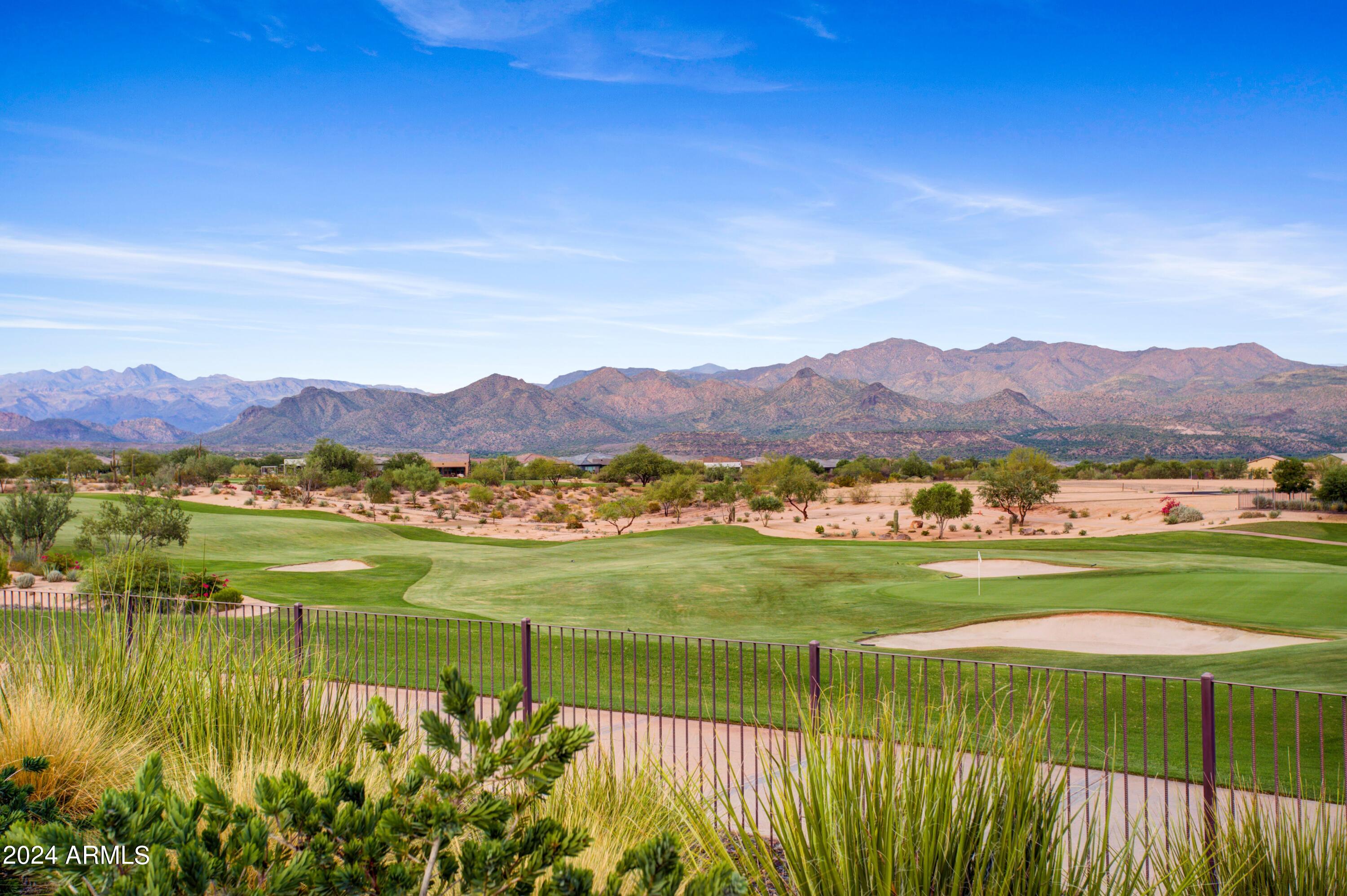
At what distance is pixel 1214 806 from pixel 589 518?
2529 inches

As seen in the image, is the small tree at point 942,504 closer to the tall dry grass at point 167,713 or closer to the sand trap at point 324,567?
the sand trap at point 324,567

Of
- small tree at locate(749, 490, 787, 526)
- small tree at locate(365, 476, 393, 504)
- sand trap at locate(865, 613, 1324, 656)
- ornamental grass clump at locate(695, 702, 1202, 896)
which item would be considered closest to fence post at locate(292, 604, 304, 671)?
ornamental grass clump at locate(695, 702, 1202, 896)

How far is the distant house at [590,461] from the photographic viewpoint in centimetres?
14188

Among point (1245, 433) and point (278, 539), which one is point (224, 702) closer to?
point (278, 539)

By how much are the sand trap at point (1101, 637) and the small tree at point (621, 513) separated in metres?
42.3

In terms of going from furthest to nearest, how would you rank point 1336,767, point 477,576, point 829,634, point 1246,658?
point 477,576 < point 829,634 < point 1246,658 < point 1336,767

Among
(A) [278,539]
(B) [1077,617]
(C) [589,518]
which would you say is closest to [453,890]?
(B) [1077,617]

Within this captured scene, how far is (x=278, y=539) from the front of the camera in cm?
3962

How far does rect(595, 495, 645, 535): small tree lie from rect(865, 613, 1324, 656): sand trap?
42333 millimetres

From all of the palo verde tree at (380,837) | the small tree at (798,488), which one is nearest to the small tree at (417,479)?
the small tree at (798,488)

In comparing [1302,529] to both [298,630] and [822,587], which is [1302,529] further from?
[298,630]

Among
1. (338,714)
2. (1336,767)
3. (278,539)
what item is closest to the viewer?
(338,714)

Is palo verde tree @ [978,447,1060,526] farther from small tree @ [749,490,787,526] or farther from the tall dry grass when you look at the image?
the tall dry grass

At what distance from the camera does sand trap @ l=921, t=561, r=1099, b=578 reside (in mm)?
29859
